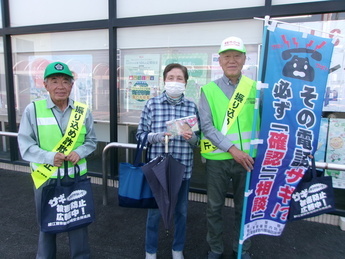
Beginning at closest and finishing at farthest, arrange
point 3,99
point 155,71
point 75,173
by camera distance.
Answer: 1. point 75,173
2. point 155,71
3. point 3,99

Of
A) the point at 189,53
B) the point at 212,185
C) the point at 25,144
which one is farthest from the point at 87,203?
the point at 189,53

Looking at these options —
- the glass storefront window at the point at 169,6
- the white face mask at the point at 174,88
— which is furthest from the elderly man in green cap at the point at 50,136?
the glass storefront window at the point at 169,6

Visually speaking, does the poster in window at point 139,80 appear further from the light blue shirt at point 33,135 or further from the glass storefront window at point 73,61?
the light blue shirt at point 33,135

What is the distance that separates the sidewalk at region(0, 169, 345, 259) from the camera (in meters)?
2.64

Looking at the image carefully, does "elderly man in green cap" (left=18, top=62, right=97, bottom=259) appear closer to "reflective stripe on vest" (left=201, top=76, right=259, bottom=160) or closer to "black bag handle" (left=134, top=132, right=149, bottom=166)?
"black bag handle" (left=134, top=132, right=149, bottom=166)

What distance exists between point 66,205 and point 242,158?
145cm

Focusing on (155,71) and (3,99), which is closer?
(155,71)

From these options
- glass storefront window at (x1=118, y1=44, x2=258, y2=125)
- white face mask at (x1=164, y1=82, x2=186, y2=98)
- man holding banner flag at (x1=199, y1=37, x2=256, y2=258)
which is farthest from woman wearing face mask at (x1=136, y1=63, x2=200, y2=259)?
glass storefront window at (x1=118, y1=44, x2=258, y2=125)

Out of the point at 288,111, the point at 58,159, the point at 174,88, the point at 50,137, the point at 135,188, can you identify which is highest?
the point at 174,88

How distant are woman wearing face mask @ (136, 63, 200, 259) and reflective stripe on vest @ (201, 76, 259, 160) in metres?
0.20

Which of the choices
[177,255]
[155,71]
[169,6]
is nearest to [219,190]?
[177,255]

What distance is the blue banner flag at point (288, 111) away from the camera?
6.57ft

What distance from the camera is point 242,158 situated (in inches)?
82.6

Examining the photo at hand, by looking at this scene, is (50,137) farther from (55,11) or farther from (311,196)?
(55,11)
